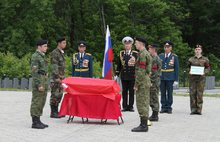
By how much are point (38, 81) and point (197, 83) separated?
17.9ft

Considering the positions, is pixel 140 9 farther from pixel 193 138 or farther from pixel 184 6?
pixel 193 138

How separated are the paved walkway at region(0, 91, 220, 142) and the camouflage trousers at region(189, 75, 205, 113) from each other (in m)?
0.30

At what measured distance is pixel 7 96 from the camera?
20125mm

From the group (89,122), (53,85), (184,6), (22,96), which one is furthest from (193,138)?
(184,6)

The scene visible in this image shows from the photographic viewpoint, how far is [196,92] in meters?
15.3

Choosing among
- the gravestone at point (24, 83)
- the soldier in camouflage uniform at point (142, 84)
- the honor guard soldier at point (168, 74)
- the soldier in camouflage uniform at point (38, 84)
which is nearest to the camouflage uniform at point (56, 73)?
the soldier in camouflage uniform at point (38, 84)

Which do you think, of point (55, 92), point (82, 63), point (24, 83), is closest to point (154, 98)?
point (82, 63)

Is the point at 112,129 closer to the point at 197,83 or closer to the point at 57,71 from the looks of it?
the point at 57,71

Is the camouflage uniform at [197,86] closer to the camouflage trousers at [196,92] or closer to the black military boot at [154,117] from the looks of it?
the camouflage trousers at [196,92]

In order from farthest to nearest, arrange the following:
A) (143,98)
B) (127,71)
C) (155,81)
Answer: (127,71) → (155,81) → (143,98)

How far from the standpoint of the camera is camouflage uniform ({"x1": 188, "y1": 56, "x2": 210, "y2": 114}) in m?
15.2

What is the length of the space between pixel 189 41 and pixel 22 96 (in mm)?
36597

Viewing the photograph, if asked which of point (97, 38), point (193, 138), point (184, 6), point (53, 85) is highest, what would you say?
point (184, 6)

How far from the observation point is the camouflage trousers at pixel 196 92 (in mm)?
15188
